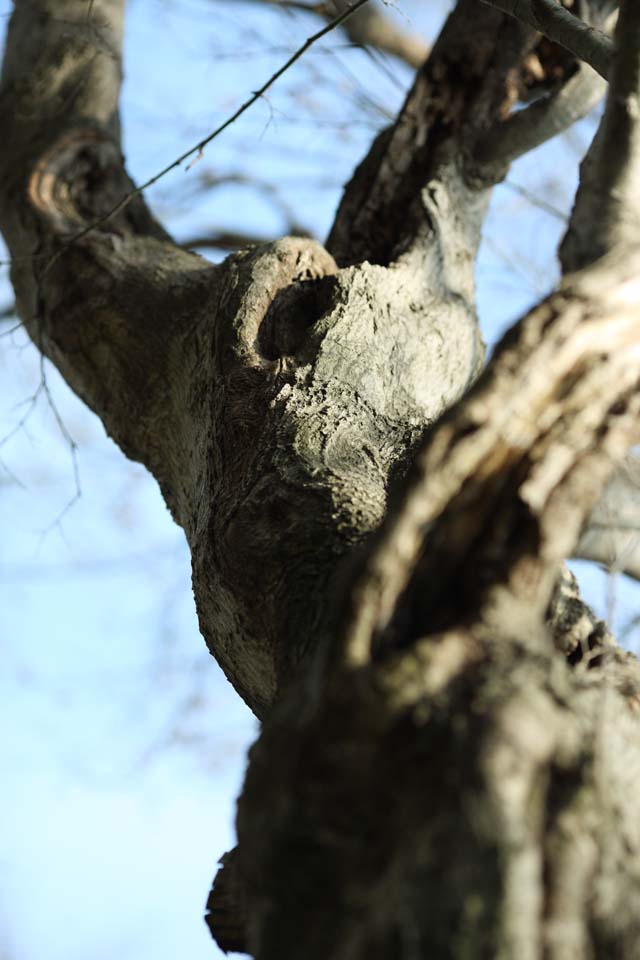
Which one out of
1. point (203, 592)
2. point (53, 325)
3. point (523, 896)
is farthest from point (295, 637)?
point (53, 325)

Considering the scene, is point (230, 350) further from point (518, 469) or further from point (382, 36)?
point (382, 36)

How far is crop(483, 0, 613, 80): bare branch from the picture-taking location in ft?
5.69

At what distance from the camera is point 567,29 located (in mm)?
1818

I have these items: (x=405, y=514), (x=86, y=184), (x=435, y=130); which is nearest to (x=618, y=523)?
(x=435, y=130)

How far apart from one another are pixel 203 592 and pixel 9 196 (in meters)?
1.81

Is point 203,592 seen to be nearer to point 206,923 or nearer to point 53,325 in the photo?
point 206,923

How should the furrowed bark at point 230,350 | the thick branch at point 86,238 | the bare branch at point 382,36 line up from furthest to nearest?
the bare branch at point 382,36 → the thick branch at point 86,238 → the furrowed bark at point 230,350

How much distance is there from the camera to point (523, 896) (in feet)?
3.13

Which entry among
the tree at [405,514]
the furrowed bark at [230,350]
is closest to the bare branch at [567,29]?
the tree at [405,514]

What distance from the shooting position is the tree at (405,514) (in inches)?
39.2

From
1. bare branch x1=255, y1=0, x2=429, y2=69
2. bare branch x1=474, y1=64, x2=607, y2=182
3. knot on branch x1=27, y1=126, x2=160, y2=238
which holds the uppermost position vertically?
bare branch x1=255, y1=0, x2=429, y2=69

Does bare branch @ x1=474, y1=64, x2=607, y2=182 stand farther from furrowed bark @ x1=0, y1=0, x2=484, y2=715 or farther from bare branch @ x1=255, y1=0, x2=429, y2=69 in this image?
bare branch @ x1=255, y1=0, x2=429, y2=69

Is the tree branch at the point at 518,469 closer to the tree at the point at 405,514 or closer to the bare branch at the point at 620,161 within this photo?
the tree at the point at 405,514

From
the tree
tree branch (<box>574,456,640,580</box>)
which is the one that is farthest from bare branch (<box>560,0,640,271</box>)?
tree branch (<box>574,456,640,580</box>)
